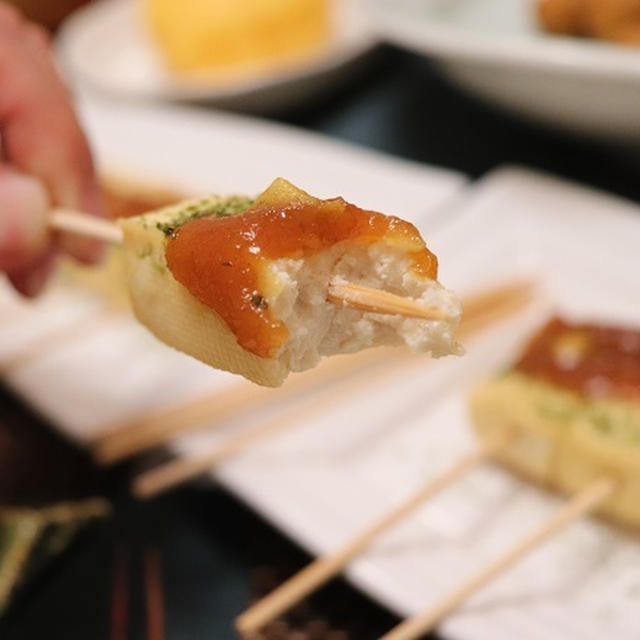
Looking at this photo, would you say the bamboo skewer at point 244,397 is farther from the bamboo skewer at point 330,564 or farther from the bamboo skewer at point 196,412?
the bamboo skewer at point 330,564

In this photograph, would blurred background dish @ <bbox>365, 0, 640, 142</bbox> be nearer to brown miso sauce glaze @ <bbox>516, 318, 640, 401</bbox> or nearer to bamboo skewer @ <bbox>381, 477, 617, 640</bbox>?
brown miso sauce glaze @ <bbox>516, 318, 640, 401</bbox>

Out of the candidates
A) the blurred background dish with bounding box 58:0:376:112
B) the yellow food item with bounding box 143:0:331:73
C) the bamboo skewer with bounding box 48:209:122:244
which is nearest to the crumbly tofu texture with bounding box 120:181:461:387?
the bamboo skewer with bounding box 48:209:122:244

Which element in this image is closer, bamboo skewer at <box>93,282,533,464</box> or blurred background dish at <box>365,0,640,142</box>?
bamboo skewer at <box>93,282,533,464</box>

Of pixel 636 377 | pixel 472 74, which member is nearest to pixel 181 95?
pixel 472 74

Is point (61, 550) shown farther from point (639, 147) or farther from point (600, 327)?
point (639, 147)

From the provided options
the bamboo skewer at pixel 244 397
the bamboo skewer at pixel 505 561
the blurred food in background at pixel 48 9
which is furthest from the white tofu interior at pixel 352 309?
the blurred food in background at pixel 48 9

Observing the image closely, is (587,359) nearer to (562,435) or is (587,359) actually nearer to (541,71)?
(562,435)
